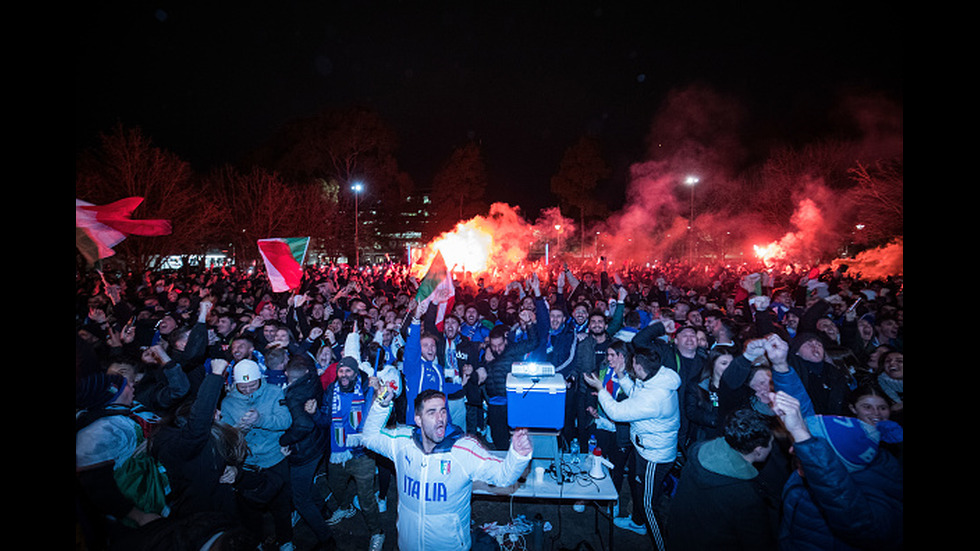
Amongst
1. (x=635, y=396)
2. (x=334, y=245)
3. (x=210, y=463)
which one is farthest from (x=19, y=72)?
(x=334, y=245)

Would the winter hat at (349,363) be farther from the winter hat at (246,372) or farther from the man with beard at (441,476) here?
the man with beard at (441,476)

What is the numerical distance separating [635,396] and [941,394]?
211cm

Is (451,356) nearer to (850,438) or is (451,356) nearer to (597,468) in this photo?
(597,468)

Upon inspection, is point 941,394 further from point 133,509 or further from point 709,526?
point 133,509

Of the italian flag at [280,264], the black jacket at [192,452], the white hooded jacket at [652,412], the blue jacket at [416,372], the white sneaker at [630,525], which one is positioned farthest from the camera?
the italian flag at [280,264]

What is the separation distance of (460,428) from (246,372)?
2.13m

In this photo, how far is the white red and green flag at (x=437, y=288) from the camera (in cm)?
717

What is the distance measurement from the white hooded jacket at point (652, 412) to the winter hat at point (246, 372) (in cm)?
331

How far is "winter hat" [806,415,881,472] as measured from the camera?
250cm

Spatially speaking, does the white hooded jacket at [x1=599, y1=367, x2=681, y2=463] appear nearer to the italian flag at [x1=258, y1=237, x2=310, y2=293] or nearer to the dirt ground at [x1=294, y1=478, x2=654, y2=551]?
the dirt ground at [x1=294, y1=478, x2=654, y2=551]

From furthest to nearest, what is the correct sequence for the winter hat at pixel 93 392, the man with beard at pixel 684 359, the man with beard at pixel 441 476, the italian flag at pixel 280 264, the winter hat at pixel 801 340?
the italian flag at pixel 280 264 → the man with beard at pixel 684 359 → the winter hat at pixel 801 340 → the winter hat at pixel 93 392 → the man with beard at pixel 441 476

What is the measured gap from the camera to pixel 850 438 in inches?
102

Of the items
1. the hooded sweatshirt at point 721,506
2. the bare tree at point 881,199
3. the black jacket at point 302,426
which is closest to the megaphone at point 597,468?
the hooded sweatshirt at point 721,506

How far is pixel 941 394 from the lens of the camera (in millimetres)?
2414
